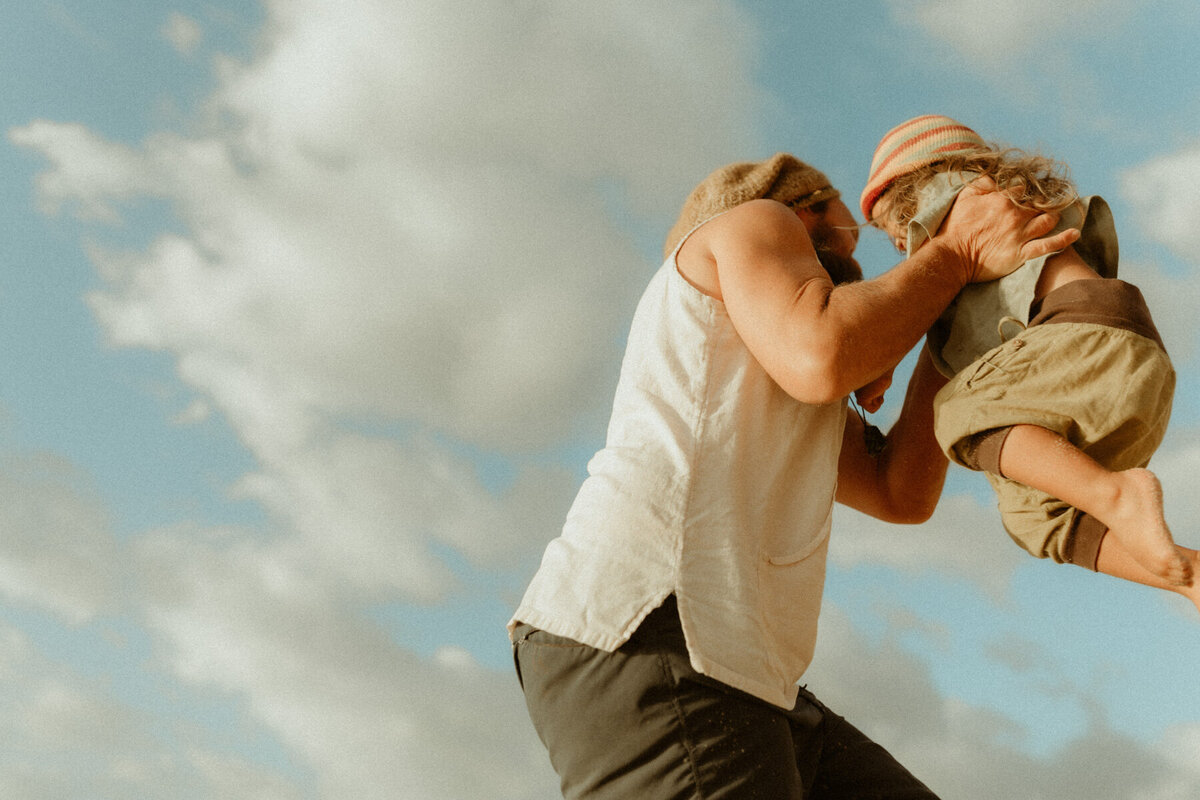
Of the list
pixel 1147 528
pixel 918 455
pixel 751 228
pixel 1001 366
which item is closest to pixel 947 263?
pixel 1001 366

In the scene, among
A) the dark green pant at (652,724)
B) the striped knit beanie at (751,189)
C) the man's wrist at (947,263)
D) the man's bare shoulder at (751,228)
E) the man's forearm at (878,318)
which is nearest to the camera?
the dark green pant at (652,724)

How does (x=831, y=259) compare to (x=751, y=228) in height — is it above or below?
above

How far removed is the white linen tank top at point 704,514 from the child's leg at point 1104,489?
43 centimetres

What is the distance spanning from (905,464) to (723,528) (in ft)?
3.52

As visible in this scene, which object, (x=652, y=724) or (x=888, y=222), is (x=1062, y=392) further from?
(x=652, y=724)

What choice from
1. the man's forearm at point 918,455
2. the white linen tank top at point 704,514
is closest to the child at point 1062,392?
the man's forearm at point 918,455

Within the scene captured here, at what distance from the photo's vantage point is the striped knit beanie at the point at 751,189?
2.87 metres

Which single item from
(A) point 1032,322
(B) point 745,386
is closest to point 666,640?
(B) point 745,386

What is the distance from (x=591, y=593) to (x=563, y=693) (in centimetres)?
22

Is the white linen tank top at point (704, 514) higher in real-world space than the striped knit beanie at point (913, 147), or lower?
lower

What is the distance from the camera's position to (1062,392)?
2395 mm

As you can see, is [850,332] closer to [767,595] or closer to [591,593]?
[767,595]

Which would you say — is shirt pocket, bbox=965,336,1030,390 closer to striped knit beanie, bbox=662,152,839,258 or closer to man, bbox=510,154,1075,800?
man, bbox=510,154,1075,800

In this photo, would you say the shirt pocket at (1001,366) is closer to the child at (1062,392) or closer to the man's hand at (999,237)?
the child at (1062,392)
